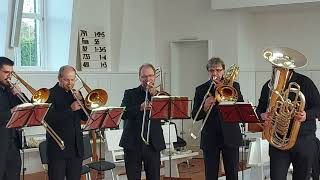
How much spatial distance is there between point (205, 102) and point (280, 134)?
911mm

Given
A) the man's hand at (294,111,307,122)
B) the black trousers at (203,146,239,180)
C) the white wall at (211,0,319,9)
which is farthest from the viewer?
the white wall at (211,0,319,9)

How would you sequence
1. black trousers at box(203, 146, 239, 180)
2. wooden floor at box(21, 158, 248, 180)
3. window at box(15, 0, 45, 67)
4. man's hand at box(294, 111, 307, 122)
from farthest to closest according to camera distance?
window at box(15, 0, 45, 67), wooden floor at box(21, 158, 248, 180), black trousers at box(203, 146, 239, 180), man's hand at box(294, 111, 307, 122)

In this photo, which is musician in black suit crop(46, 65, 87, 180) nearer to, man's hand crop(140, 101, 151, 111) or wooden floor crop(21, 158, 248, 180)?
man's hand crop(140, 101, 151, 111)

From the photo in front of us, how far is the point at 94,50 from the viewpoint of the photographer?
38.8 ft

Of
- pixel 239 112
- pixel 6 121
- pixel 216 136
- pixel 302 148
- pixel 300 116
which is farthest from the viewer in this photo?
pixel 216 136

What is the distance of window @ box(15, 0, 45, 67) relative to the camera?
11.2 m

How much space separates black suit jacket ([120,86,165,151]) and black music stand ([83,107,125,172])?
0.39 feet

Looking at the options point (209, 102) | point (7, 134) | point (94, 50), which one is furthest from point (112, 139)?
point (94, 50)

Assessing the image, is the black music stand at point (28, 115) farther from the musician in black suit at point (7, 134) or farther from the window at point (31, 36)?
the window at point (31, 36)

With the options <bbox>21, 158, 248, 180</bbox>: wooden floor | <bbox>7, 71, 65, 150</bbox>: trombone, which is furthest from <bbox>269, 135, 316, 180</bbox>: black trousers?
<bbox>21, 158, 248, 180</bbox>: wooden floor

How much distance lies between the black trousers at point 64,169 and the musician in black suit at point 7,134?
378 mm

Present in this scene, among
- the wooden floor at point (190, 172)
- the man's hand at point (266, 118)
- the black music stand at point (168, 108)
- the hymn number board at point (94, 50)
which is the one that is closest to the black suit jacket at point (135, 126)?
the black music stand at point (168, 108)

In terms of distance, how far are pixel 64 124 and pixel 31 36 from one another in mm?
5905

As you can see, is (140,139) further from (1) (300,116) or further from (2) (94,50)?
(2) (94,50)
